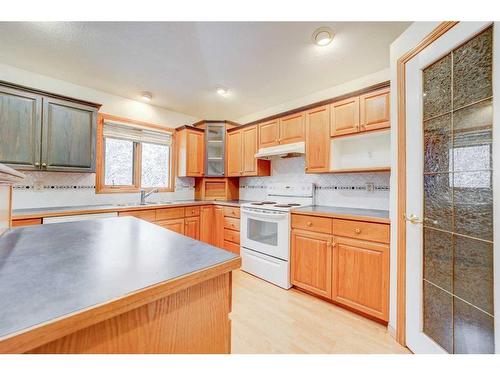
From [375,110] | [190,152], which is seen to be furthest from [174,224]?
[375,110]

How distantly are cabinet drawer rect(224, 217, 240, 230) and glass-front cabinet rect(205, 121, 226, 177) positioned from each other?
2.74 feet

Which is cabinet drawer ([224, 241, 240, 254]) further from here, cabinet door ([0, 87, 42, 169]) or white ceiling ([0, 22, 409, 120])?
cabinet door ([0, 87, 42, 169])

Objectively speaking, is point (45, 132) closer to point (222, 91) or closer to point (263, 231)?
point (222, 91)

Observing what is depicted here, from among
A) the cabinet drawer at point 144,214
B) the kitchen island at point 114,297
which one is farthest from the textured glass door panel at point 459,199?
the cabinet drawer at point 144,214

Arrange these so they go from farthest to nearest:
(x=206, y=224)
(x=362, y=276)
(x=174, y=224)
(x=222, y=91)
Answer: (x=206, y=224), (x=174, y=224), (x=222, y=91), (x=362, y=276)

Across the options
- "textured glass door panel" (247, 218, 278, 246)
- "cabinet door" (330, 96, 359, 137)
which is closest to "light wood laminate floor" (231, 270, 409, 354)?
→ "textured glass door panel" (247, 218, 278, 246)

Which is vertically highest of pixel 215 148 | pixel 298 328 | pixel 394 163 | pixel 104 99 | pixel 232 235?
pixel 104 99

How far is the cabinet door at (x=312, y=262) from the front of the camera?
206cm

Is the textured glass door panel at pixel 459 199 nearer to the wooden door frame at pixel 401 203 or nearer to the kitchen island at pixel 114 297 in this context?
the wooden door frame at pixel 401 203

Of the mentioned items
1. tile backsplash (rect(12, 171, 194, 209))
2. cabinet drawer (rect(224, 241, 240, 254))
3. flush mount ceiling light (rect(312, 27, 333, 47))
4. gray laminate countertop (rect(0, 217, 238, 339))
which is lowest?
cabinet drawer (rect(224, 241, 240, 254))

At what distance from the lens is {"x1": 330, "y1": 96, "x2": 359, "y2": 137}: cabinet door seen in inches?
85.7

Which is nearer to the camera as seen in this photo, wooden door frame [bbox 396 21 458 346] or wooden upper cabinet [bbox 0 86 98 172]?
wooden door frame [bbox 396 21 458 346]

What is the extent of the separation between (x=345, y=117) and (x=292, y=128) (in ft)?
2.20

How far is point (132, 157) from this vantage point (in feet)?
10.7
